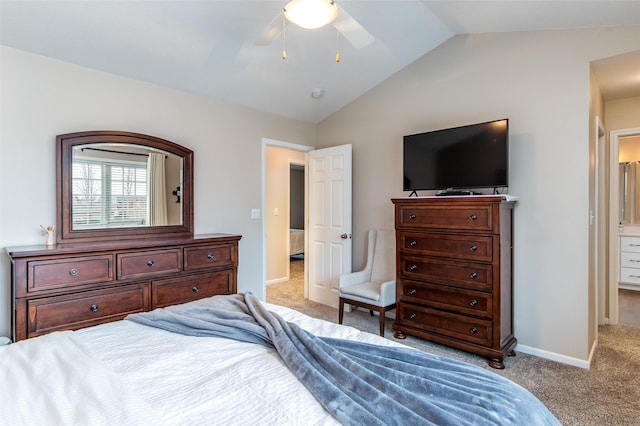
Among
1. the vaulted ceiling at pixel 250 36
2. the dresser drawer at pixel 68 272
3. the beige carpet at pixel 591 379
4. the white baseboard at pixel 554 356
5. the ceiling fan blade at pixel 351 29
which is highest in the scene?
the vaulted ceiling at pixel 250 36

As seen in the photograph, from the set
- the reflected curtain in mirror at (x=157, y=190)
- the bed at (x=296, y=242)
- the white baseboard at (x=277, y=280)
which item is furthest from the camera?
the bed at (x=296, y=242)

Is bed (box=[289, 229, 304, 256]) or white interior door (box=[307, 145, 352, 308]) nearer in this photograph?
white interior door (box=[307, 145, 352, 308])

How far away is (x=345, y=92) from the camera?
13.0 ft

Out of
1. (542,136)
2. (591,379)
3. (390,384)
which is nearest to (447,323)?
(591,379)

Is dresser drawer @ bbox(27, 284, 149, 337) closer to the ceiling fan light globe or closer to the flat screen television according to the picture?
the ceiling fan light globe

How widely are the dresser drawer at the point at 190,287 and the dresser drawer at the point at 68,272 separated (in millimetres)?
390

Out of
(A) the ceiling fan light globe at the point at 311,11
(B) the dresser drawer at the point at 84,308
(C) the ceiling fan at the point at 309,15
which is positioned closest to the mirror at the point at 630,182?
(C) the ceiling fan at the point at 309,15

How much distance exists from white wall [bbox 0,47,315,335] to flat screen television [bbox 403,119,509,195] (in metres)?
1.77

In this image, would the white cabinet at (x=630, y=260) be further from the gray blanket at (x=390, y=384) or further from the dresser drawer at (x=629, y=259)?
the gray blanket at (x=390, y=384)

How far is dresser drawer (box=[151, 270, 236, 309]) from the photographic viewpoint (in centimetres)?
276

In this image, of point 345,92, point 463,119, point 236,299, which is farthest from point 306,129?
point 236,299

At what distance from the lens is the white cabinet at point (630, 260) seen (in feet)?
16.1

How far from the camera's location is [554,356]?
109 inches

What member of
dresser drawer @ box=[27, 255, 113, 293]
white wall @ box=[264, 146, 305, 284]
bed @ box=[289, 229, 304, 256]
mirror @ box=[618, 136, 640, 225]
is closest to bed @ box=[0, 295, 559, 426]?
dresser drawer @ box=[27, 255, 113, 293]
